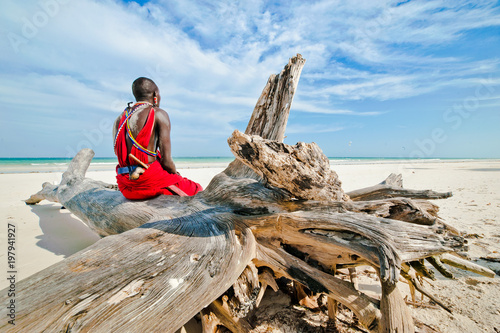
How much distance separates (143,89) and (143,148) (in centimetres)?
80

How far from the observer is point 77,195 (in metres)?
3.45

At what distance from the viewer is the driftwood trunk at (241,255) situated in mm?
1129

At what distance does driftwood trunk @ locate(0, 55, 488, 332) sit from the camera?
1129 mm

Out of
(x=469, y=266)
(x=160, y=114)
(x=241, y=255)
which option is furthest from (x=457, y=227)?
(x=160, y=114)

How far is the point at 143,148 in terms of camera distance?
264 centimetres

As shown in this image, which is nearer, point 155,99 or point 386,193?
point 386,193

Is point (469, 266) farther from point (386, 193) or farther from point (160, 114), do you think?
point (160, 114)

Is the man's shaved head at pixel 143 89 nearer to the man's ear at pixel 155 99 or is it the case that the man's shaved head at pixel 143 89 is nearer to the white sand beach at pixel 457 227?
the man's ear at pixel 155 99

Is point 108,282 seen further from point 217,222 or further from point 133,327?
point 217,222

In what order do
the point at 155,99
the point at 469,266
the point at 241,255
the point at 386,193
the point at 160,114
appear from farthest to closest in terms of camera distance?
the point at 155,99, the point at 160,114, the point at 386,193, the point at 469,266, the point at 241,255

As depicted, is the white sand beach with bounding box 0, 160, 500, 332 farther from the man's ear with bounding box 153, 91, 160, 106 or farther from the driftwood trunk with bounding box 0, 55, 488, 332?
the man's ear with bounding box 153, 91, 160, 106

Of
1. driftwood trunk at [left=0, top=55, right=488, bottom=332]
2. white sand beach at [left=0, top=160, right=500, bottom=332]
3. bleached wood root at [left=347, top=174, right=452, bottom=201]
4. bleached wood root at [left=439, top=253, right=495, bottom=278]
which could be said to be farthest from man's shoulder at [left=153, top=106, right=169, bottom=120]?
bleached wood root at [left=439, top=253, right=495, bottom=278]

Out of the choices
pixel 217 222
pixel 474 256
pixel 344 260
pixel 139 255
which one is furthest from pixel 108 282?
pixel 474 256

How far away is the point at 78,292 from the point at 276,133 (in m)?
2.26
